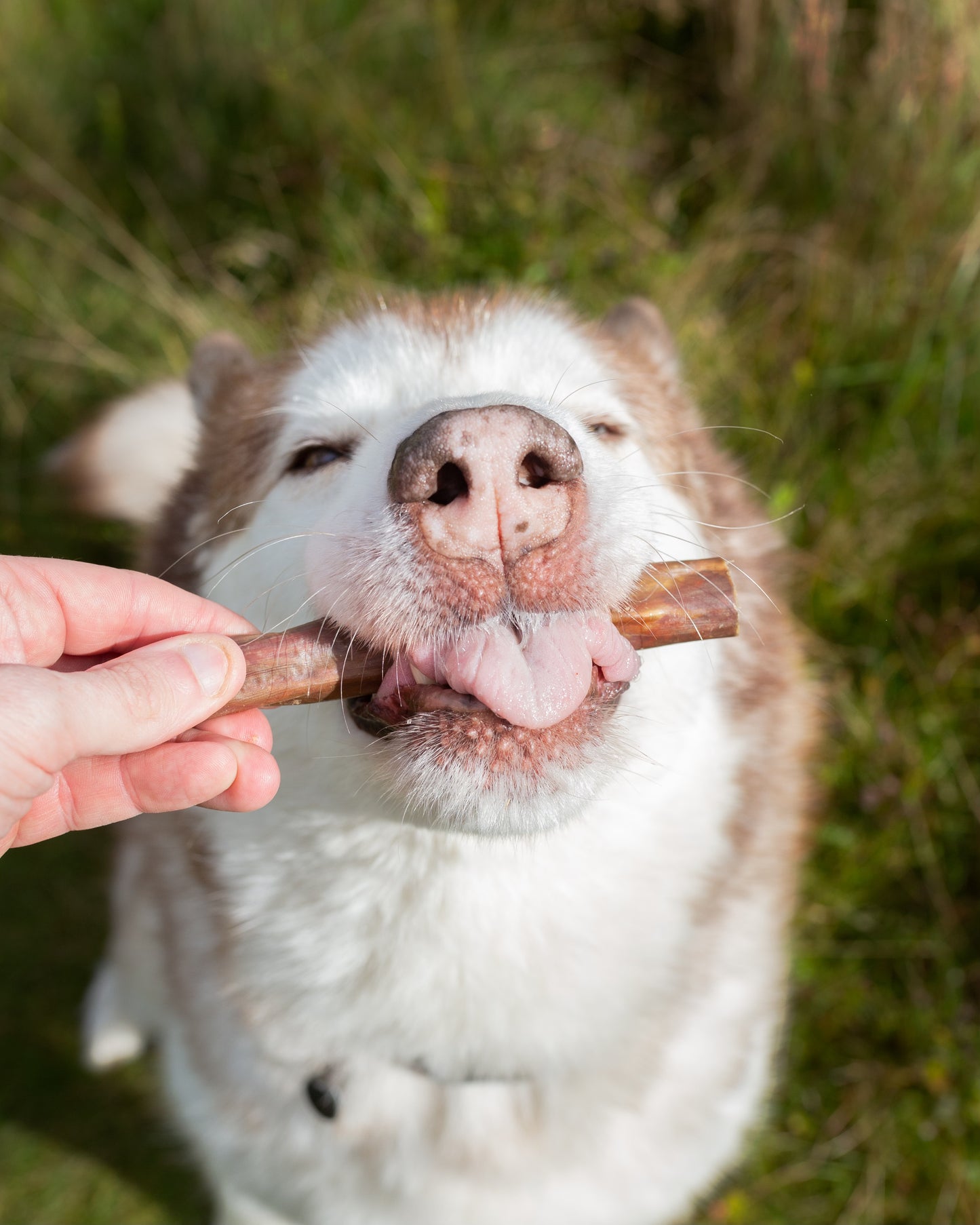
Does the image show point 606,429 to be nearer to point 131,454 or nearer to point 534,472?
point 534,472

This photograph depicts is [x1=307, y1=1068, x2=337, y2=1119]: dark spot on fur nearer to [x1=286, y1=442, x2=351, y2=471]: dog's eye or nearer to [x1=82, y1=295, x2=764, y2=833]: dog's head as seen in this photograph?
[x1=82, y1=295, x2=764, y2=833]: dog's head

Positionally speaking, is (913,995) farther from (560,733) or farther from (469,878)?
(560,733)

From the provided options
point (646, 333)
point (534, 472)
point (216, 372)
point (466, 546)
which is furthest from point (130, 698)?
point (646, 333)

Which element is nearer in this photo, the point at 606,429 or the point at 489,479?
the point at 489,479

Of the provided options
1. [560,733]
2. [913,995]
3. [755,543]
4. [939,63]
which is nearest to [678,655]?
[560,733]

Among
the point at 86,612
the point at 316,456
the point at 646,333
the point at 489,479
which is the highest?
the point at 646,333

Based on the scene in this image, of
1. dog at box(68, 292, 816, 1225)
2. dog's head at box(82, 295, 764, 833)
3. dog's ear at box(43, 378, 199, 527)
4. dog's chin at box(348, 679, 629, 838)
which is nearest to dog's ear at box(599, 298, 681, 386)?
dog at box(68, 292, 816, 1225)
